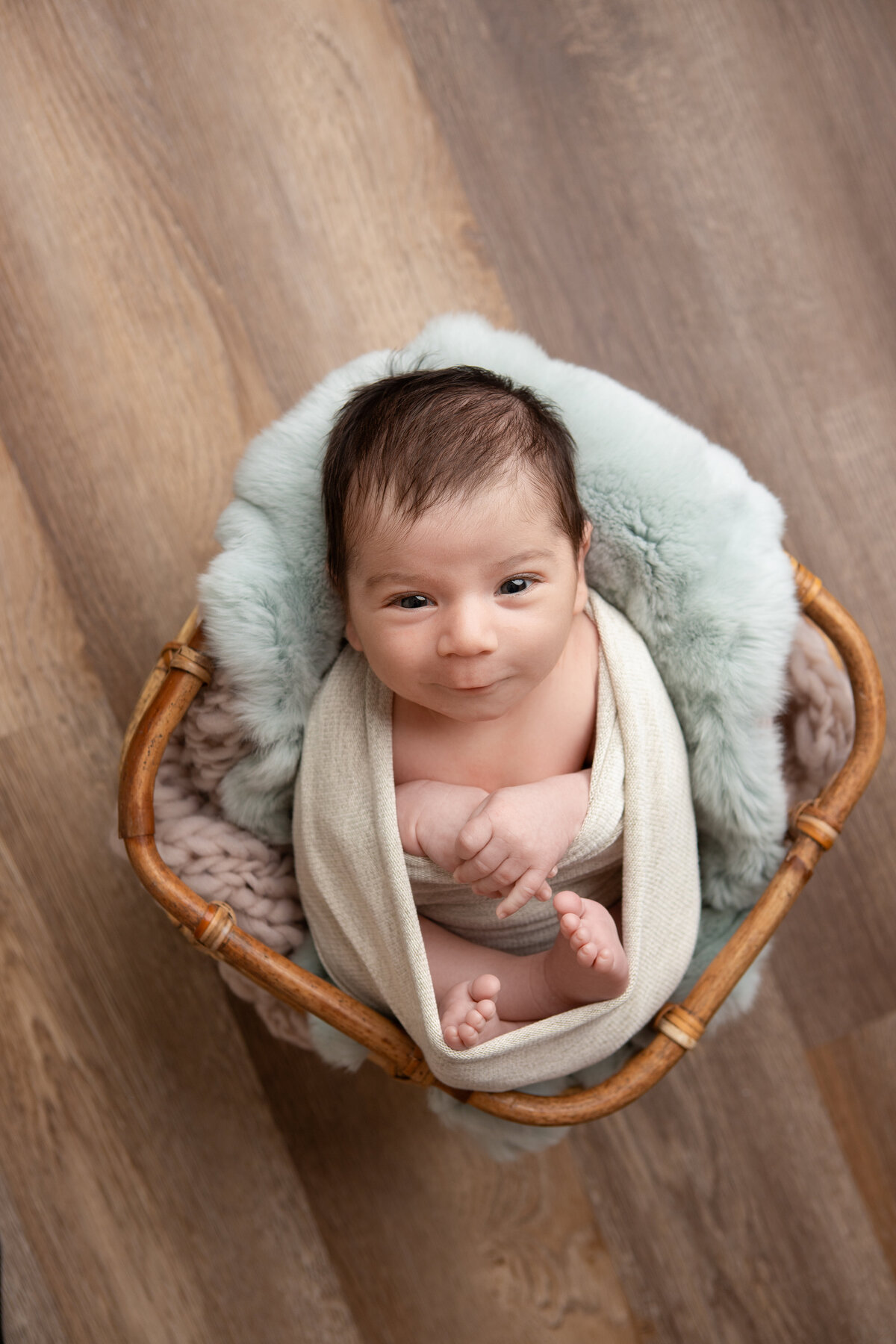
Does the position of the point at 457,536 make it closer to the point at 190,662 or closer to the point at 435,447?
the point at 435,447

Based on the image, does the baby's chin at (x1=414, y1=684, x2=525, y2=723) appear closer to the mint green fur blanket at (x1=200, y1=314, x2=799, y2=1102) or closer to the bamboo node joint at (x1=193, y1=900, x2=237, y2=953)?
the mint green fur blanket at (x1=200, y1=314, x2=799, y2=1102)

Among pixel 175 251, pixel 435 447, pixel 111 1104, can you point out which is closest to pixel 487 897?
pixel 435 447

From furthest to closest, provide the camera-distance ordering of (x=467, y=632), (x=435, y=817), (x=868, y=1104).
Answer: (x=868, y=1104), (x=435, y=817), (x=467, y=632)

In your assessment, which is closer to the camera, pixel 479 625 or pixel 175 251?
pixel 479 625

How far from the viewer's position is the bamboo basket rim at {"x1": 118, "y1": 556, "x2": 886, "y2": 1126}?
993mm

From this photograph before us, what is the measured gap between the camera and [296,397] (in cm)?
139

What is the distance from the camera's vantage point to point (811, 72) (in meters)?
1.43

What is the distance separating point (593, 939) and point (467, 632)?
0.31 metres

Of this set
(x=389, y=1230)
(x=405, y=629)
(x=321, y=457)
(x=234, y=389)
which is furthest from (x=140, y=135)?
(x=389, y=1230)

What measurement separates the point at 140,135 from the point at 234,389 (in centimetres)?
37

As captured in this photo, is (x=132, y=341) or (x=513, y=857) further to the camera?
(x=132, y=341)

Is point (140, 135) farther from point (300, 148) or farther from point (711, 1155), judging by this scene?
point (711, 1155)

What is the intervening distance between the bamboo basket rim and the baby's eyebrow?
24 centimetres

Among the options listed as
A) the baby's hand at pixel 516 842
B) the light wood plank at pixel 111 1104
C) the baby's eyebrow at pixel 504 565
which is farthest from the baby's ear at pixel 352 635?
the light wood plank at pixel 111 1104
